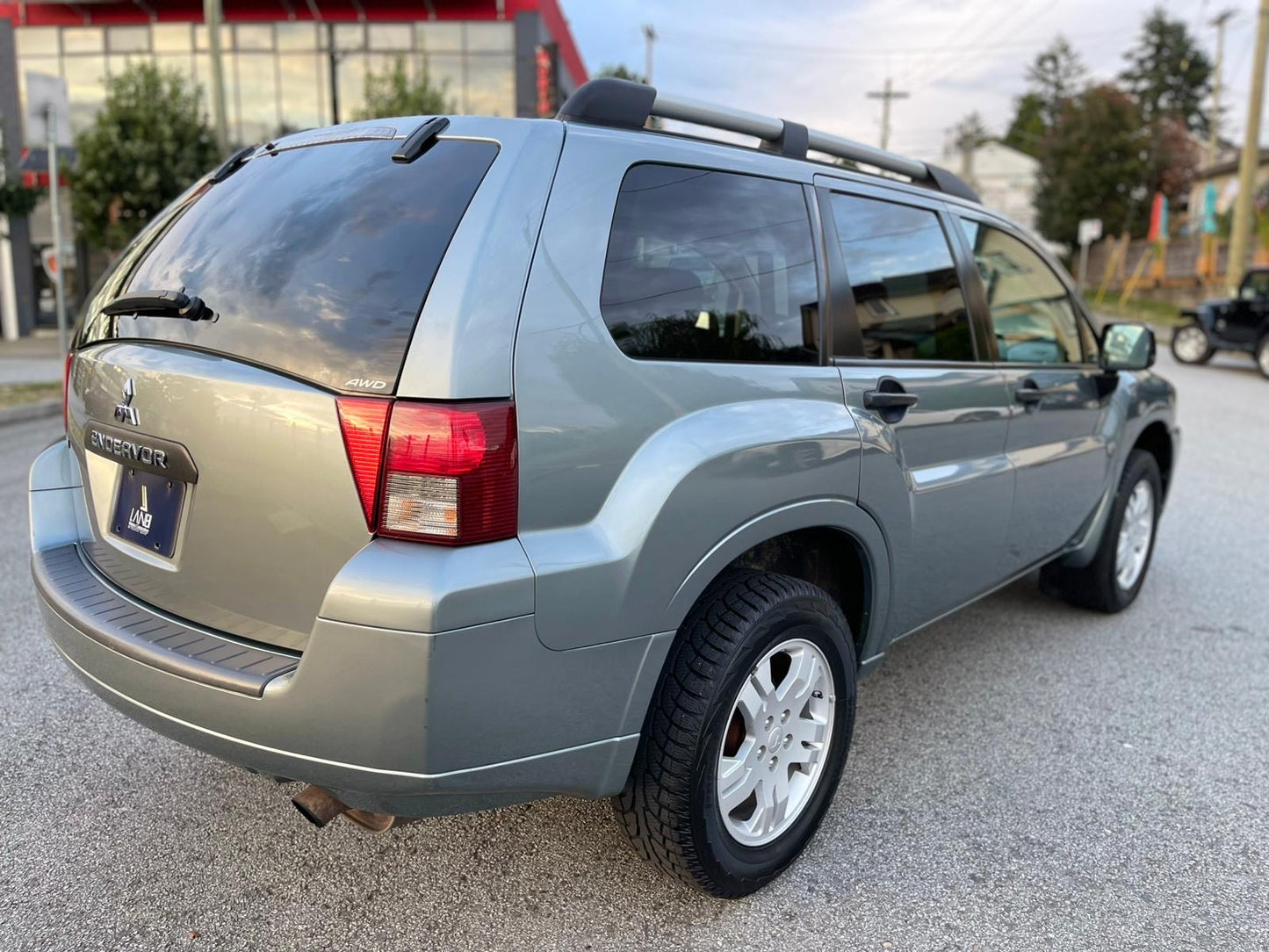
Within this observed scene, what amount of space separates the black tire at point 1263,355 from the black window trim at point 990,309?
14153 mm

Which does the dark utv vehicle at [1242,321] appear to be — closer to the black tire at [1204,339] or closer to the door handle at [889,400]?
the black tire at [1204,339]

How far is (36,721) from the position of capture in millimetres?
3232

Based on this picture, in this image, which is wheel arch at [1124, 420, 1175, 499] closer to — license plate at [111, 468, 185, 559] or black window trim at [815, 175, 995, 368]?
black window trim at [815, 175, 995, 368]

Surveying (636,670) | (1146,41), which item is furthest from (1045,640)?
(1146,41)

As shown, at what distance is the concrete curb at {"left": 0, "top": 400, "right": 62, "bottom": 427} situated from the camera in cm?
980

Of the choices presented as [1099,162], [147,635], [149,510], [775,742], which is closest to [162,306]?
[149,510]

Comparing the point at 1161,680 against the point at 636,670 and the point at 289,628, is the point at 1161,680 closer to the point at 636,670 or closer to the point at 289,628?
the point at 636,670

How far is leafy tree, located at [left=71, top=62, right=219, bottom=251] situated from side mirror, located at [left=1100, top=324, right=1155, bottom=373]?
20373 mm

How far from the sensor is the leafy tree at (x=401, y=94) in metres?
23.4

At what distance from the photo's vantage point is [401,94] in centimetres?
2383

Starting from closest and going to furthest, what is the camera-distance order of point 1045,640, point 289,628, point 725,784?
point 289,628 < point 725,784 < point 1045,640

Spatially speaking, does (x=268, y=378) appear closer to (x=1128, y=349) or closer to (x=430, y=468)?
(x=430, y=468)

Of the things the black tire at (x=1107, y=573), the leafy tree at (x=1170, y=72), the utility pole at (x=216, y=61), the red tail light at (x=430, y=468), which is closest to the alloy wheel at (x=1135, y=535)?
the black tire at (x=1107, y=573)

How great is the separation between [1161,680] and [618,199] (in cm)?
309
